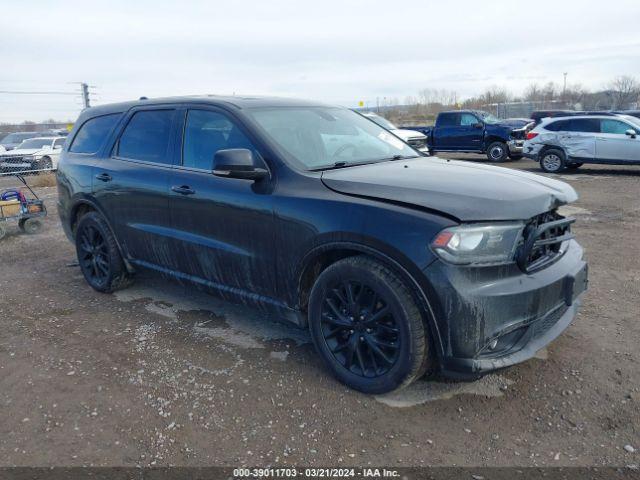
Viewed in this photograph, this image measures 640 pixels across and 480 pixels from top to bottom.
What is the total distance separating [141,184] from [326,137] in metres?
1.63

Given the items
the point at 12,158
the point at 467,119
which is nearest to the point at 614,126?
the point at 467,119

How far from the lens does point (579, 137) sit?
1398 cm

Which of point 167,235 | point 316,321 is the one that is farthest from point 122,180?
point 316,321

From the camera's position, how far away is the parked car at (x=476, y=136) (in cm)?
1752

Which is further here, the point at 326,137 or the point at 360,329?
the point at 326,137

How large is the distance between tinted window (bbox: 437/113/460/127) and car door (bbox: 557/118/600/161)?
4711mm

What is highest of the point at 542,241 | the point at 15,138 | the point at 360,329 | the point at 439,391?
the point at 15,138

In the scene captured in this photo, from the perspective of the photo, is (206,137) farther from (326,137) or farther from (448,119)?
(448,119)

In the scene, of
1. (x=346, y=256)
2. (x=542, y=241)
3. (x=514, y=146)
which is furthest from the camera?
(x=514, y=146)

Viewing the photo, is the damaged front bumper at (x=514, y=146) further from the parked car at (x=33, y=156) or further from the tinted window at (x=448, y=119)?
the parked car at (x=33, y=156)

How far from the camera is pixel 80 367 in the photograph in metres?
3.65

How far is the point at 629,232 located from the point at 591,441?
521cm

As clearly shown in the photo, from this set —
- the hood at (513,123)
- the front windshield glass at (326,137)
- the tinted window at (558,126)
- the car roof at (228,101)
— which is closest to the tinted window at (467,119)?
the hood at (513,123)

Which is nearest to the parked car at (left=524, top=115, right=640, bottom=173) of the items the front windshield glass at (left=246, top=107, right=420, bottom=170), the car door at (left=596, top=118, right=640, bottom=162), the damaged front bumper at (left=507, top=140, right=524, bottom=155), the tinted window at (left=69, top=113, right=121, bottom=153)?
the car door at (left=596, top=118, right=640, bottom=162)
